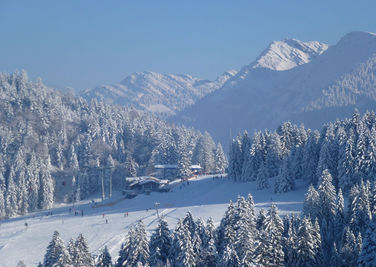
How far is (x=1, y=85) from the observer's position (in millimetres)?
157250

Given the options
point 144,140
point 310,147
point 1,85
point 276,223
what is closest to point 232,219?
point 276,223

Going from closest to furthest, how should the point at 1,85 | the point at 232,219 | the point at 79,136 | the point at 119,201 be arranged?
the point at 232,219
the point at 119,201
the point at 79,136
the point at 1,85

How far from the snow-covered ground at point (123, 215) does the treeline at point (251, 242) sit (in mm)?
12002

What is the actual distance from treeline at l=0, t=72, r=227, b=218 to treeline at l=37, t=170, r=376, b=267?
6019cm

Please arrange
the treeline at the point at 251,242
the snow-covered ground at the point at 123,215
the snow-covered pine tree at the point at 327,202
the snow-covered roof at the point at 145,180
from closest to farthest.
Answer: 1. the treeline at the point at 251,242
2. the snow-covered pine tree at the point at 327,202
3. the snow-covered ground at the point at 123,215
4. the snow-covered roof at the point at 145,180

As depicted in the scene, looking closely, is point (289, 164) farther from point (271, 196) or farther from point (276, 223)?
point (276, 223)

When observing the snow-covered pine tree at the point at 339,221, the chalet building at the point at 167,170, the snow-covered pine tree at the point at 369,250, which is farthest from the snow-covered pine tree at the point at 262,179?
the snow-covered pine tree at the point at 369,250

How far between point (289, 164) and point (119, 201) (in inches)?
1459

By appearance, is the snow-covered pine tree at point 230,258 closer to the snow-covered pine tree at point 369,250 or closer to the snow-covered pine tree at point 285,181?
the snow-covered pine tree at point 369,250

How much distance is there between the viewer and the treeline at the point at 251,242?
40.9 metres

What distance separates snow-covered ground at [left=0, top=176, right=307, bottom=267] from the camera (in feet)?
212

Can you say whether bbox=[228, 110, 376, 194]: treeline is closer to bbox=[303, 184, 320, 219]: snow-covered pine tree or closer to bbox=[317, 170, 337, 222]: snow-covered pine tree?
bbox=[317, 170, 337, 222]: snow-covered pine tree

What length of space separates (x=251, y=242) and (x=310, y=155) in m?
39.6

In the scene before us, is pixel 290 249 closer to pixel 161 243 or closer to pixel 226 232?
pixel 226 232
